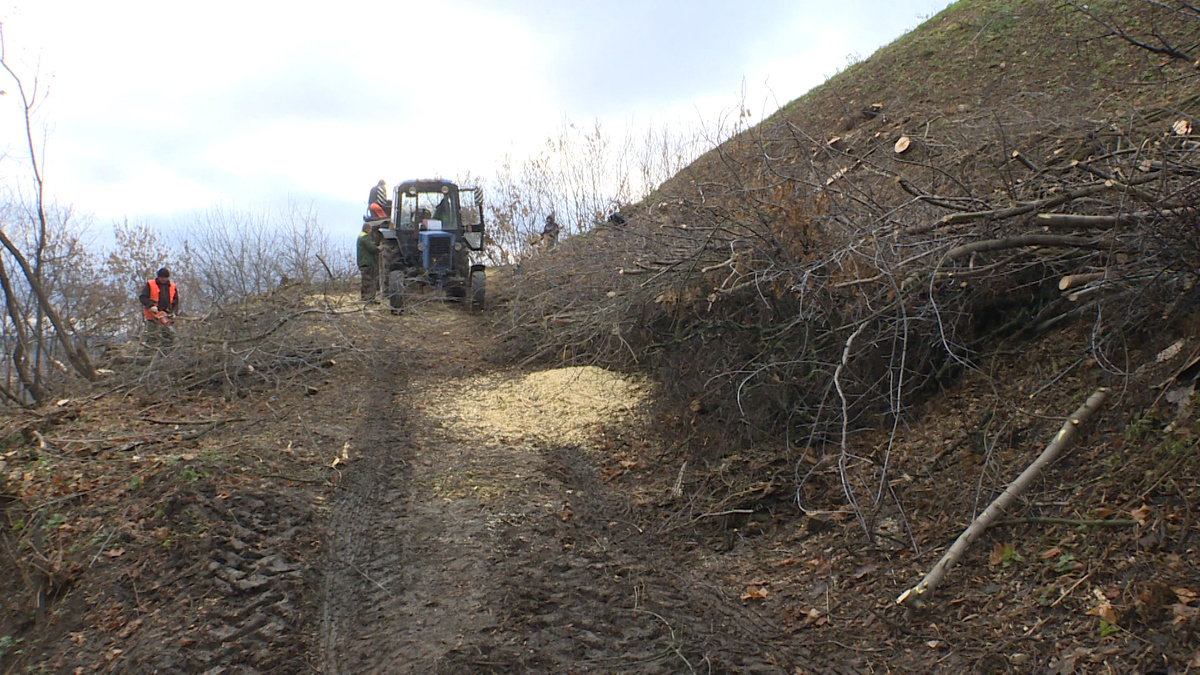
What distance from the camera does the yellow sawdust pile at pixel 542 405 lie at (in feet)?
23.6

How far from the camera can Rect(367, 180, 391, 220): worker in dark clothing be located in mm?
14984

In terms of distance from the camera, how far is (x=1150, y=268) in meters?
3.89

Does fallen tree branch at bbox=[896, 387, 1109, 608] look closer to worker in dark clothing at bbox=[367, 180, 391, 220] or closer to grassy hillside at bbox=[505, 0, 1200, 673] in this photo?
grassy hillside at bbox=[505, 0, 1200, 673]

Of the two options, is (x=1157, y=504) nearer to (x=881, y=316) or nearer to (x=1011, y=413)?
(x=1011, y=413)

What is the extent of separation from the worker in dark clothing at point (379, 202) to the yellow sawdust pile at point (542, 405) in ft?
23.0

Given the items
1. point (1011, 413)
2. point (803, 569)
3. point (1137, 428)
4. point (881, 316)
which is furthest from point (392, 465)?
point (1137, 428)

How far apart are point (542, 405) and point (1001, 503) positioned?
497 centimetres

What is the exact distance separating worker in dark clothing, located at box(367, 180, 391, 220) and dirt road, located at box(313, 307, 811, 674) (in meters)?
8.16

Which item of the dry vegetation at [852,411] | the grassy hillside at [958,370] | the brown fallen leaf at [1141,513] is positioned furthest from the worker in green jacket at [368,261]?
the brown fallen leaf at [1141,513]

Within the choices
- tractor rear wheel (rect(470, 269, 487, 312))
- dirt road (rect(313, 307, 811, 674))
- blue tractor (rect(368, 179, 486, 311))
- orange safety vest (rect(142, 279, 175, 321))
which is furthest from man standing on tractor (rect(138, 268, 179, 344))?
tractor rear wheel (rect(470, 269, 487, 312))

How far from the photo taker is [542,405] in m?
8.03

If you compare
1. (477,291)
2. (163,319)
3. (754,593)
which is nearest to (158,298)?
(163,319)

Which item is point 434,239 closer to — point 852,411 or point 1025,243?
point 852,411

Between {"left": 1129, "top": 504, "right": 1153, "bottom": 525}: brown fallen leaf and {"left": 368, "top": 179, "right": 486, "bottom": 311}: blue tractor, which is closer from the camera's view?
{"left": 1129, "top": 504, "right": 1153, "bottom": 525}: brown fallen leaf
